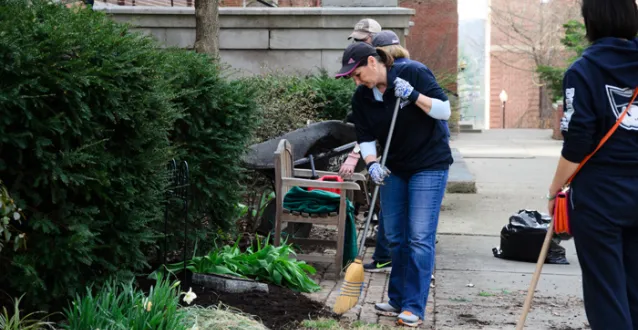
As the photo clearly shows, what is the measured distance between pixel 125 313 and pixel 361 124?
87.8 inches

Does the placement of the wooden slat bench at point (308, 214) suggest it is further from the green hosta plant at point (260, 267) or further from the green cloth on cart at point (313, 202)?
the green hosta plant at point (260, 267)

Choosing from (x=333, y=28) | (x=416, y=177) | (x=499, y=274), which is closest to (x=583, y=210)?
(x=416, y=177)

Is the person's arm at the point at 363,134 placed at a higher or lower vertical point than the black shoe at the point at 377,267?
higher

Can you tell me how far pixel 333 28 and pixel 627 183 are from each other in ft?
34.5

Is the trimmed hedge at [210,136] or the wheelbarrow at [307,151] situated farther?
the wheelbarrow at [307,151]

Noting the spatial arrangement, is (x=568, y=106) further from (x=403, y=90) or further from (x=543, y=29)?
(x=543, y=29)

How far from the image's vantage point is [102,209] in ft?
16.0

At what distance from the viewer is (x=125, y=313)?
467 centimetres

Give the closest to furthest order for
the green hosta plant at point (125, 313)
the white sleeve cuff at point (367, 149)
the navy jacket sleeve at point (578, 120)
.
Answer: the navy jacket sleeve at point (578, 120) → the green hosta plant at point (125, 313) → the white sleeve cuff at point (367, 149)

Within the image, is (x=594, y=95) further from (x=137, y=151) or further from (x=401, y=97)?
(x=137, y=151)

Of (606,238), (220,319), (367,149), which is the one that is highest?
(367,149)

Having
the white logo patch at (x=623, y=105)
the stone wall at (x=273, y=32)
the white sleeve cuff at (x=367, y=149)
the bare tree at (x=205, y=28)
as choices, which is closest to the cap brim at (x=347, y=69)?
the white sleeve cuff at (x=367, y=149)

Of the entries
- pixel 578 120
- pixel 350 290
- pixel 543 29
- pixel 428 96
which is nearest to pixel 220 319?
pixel 350 290

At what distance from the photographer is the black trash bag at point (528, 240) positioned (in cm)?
840
